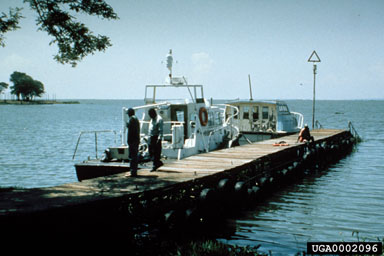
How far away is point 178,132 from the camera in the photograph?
55.3 ft

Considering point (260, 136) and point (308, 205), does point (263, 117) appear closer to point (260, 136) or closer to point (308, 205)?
point (260, 136)

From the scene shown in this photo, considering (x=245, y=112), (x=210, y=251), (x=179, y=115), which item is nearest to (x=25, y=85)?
(x=245, y=112)

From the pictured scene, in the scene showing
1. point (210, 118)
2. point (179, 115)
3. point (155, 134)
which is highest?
point (179, 115)

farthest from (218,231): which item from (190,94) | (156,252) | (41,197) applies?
(190,94)

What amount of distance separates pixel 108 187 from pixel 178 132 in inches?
288

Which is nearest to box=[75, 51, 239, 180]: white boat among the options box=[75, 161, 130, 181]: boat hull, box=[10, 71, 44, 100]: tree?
box=[75, 161, 130, 181]: boat hull

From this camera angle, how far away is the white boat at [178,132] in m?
15.6

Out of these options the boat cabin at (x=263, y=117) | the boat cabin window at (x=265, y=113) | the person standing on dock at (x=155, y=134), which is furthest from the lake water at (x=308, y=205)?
the boat cabin window at (x=265, y=113)

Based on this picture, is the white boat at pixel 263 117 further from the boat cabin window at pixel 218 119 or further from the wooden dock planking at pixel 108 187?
the wooden dock planking at pixel 108 187

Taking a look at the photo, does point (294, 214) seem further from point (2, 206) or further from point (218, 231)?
point (2, 206)

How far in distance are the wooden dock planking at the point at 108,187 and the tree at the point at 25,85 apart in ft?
544

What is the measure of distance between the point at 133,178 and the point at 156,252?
3.10 meters

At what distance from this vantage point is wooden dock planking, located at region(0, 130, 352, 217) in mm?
7871

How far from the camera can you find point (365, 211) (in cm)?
1420
